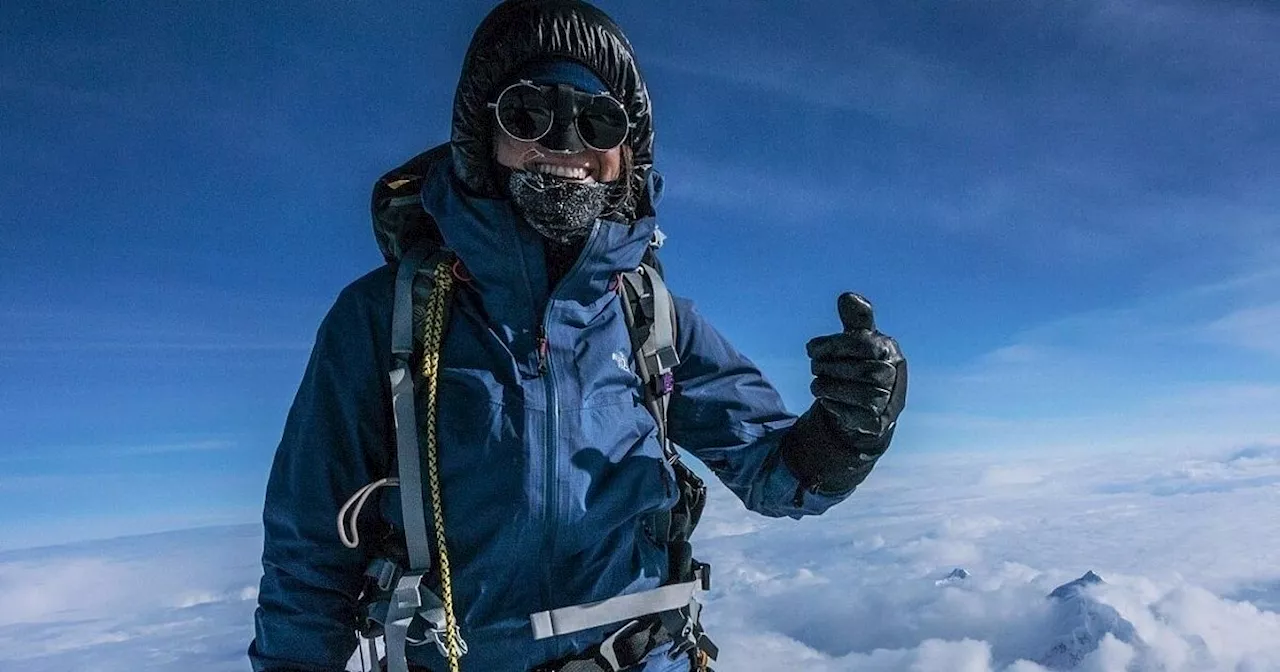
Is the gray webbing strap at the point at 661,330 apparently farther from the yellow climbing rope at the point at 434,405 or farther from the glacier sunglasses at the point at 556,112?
the yellow climbing rope at the point at 434,405

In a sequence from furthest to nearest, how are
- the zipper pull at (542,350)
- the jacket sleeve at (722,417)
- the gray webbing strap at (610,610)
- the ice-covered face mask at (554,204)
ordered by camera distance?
the jacket sleeve at (722,417), the ice-covered face mask at (554,204), the zipper pull at (542,350), the gray webbing strap at (610,610)

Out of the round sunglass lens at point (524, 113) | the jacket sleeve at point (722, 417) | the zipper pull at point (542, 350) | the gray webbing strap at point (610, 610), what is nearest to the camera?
the gray webbing strap at point (610, 610)

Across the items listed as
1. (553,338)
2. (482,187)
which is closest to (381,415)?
(553,338)

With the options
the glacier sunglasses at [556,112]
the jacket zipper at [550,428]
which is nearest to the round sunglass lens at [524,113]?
the glacier sunglasses at [556,112]

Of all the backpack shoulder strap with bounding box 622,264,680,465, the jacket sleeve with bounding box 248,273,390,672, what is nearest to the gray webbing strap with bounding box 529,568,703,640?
the backpack shoulder strap with bounding box 622,264,680,465

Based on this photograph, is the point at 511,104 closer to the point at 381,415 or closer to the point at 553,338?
the point at 553,338

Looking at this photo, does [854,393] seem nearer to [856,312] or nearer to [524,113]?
[856,312]

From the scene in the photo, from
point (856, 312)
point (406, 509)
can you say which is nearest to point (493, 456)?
point (406, 509)

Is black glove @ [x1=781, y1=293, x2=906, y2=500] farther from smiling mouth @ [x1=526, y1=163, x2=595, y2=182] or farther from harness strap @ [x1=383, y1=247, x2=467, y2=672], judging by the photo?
harness strap @ [x1=383, y1=247, x2=467, y2=672]
